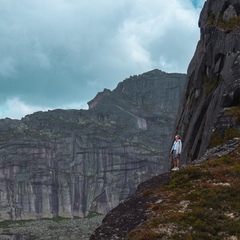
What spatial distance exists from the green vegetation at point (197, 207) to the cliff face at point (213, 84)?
15422 millimetres

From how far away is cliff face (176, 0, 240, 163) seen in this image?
45.6 m

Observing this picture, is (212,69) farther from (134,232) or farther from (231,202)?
(134,232)

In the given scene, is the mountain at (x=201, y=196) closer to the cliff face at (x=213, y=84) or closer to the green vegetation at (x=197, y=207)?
the green vegetation at (x=197, y=207)

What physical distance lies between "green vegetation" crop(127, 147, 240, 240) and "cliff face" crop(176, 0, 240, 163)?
50.6ft

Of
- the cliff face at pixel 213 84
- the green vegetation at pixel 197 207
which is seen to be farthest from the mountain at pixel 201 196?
the cliff face at pixel 213 84

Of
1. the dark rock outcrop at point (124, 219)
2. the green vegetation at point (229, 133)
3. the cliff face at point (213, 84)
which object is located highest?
the cliff face at point (213, 84)

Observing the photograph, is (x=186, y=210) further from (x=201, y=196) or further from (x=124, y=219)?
(x=124, y=219)

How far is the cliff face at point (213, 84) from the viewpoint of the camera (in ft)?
149

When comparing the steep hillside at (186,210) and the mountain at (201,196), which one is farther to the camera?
the mountain at (201,196)

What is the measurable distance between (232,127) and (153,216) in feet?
74.3

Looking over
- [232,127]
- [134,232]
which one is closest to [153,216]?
[134,232]

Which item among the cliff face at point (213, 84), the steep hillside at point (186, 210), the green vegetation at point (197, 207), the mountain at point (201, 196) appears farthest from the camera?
the cliff face at point (213, 84)

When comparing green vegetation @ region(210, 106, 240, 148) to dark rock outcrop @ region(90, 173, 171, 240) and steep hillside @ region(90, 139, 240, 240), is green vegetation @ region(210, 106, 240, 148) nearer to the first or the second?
steep hillside @ region(90, 139, 240, 240)

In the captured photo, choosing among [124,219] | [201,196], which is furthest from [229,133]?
[124,219]
